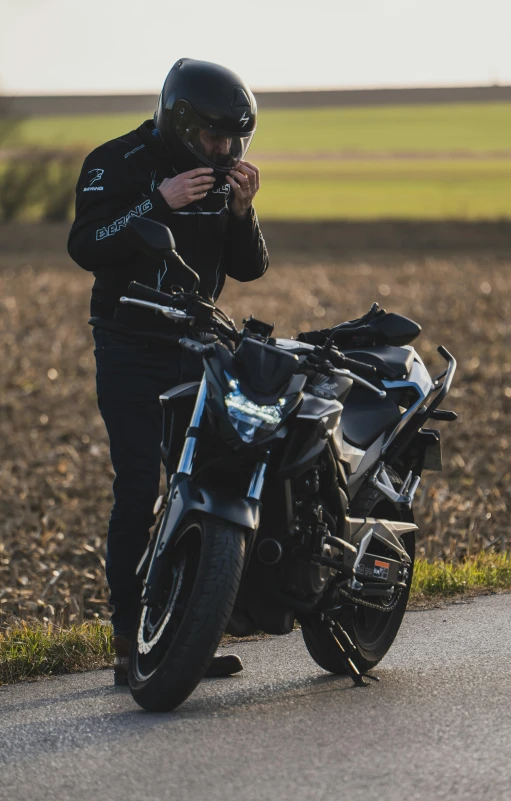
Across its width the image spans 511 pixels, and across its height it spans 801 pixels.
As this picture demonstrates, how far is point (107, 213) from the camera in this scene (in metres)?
5.88

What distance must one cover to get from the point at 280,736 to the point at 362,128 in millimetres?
82709

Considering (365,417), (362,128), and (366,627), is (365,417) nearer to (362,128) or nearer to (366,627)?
(366,627)

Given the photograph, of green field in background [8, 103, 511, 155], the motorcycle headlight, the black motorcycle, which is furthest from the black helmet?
green field in background [8, 103, 511, 155]

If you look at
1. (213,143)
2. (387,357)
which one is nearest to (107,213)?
(213,143)

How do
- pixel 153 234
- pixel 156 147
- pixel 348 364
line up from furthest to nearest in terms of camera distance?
pixel 156 147
pixel 348 364
pixel 153 234

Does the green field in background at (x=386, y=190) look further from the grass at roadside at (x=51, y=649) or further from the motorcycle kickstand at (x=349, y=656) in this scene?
the motorcycle kickstand at (x=349, y=656)

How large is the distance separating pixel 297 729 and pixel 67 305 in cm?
1738

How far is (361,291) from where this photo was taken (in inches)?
950

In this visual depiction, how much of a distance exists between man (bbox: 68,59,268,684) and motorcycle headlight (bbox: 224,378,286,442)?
95 cm

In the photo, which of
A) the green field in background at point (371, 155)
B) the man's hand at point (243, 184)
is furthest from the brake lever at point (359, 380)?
the green field in background at point (371, 155)

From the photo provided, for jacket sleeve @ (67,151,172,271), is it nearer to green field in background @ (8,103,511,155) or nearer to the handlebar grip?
the handlebar grip

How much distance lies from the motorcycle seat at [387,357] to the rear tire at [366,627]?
423 millimetres

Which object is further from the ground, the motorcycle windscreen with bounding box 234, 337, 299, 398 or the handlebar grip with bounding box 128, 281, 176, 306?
the handlebar grip with bounding box 128, 281, 176, 306

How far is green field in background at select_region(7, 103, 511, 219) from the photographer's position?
2013 inches
